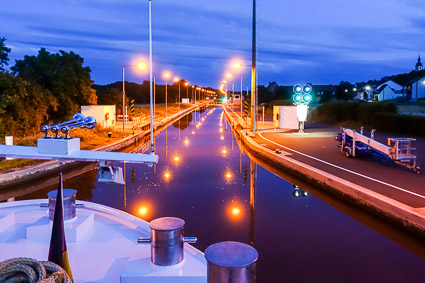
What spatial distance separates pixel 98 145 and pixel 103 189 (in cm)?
784

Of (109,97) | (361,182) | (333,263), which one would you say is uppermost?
(109,97)

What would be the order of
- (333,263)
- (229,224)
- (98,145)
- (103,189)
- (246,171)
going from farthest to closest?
1. (98,145)
2. (246,171)
3. (103,189)
4. (229,224)
5. (333,263)

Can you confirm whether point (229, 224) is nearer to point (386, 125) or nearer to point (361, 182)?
point (361, 182)

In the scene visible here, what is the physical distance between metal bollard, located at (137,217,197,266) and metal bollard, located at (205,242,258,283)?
61.8 inches

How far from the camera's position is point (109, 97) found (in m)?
49.2

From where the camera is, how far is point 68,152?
422 cm

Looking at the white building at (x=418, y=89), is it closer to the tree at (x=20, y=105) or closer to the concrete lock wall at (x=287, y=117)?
the concrete lock wall at (x=287, y=117)

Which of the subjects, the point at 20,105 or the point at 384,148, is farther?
the point at 20,105

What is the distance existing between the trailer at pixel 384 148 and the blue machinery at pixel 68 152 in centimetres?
1183

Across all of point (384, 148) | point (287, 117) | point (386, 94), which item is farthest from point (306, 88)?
point (386, 94)

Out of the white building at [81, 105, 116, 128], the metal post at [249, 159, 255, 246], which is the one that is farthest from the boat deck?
the white building at [81, 105, 116, 128]

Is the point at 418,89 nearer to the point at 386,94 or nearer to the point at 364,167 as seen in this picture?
the point at 386,94

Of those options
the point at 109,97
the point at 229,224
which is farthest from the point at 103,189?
the point at 109,97

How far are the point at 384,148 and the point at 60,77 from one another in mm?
26084
